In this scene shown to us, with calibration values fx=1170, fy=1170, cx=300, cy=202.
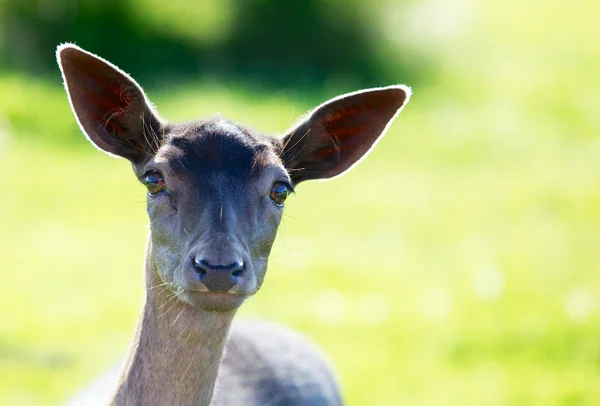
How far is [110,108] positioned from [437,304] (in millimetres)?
7910

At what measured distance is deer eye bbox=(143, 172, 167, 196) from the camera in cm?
650

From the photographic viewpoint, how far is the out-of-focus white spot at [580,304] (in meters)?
13.7

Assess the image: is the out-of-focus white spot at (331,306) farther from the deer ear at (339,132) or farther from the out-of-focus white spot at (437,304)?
the deer ear at (339,132)

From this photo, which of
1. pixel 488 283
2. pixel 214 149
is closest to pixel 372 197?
pixel 488 283

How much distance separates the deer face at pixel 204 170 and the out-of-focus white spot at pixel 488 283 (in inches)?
290

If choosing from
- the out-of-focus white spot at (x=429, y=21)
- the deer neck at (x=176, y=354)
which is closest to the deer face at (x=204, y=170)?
the deer neck at (x=176, y=354)

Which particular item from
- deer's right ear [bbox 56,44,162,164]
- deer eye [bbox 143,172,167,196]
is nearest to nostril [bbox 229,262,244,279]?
deer eye [bbox 143,172,167,196]

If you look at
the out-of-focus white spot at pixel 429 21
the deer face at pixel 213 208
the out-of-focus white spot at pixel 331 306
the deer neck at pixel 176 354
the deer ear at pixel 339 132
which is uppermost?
the out-of-focus white spot at pixel 429 21

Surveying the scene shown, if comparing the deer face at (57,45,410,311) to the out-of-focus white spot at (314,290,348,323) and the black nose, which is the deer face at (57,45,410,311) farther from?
the out-of-focus white spot at (314,290,348,323)

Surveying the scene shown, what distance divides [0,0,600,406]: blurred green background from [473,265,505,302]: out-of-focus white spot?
0.16ft

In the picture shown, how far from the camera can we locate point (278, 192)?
670cm

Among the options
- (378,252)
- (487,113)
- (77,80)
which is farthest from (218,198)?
(487,113)

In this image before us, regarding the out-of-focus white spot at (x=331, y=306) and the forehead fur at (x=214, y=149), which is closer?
the forehead fur at (x=214, y=149)

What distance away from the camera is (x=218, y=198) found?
6316 millimetres
